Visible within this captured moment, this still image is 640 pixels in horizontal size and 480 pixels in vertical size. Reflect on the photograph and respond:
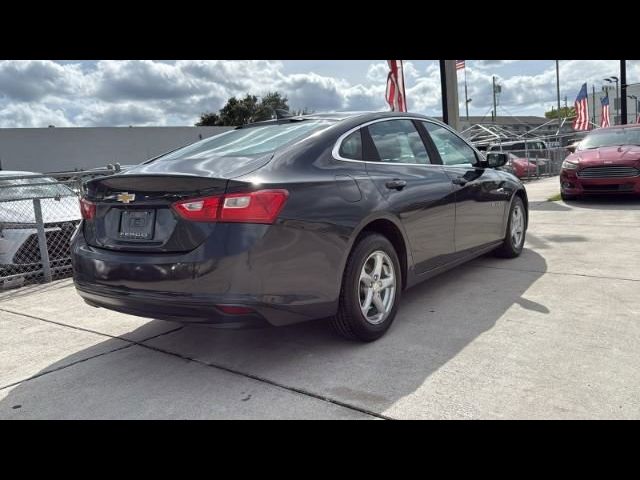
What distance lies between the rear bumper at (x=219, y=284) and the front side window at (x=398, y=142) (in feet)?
3.96

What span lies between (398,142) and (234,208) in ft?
5.92

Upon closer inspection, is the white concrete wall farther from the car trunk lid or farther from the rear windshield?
the car trunk lid

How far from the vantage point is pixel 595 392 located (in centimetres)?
274

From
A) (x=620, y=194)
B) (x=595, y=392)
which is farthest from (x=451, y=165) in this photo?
(x=620, y=194)

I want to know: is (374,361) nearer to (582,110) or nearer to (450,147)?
(450,147)

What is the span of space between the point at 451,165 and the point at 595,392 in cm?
246

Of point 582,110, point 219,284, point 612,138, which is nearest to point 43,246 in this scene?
point 219,284

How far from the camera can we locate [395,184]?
→ 3.78 m

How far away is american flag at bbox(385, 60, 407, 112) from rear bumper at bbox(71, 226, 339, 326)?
7.56 metres

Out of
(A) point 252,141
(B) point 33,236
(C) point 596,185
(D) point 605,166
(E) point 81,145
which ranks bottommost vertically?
(C) point 596,185

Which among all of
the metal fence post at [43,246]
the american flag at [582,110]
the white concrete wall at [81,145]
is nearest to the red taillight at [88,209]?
the metal fence post at [43,246]

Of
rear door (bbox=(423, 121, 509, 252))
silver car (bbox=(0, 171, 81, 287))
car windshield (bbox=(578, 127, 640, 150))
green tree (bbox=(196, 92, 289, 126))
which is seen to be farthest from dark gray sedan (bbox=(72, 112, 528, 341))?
green tree (bbox=(196, 92, 289, 126))
